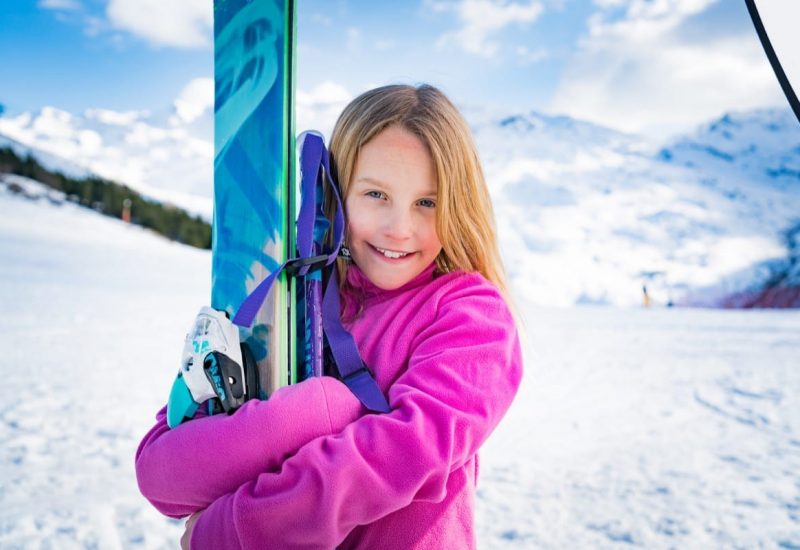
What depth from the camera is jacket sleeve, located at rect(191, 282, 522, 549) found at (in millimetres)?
914

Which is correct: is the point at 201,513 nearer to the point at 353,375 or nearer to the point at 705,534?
the point at 353,375

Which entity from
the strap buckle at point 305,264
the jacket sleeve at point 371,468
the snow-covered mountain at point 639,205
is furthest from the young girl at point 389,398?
the snow-covered mountain at point 639,205

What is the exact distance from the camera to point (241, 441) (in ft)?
3.19

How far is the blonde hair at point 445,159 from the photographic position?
49.9 inches

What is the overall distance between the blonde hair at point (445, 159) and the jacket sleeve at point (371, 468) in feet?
1.09

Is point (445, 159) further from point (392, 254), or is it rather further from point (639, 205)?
point (639, 205)

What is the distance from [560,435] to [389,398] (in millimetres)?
3330

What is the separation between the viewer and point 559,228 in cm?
4406

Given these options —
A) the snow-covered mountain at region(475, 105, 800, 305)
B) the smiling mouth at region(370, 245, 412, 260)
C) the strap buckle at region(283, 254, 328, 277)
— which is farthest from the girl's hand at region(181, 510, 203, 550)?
the snow-covered mountain at region(475, 105, 800, 305)

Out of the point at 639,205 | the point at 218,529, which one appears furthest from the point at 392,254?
the point at 639,205

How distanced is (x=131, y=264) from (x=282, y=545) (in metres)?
14.6

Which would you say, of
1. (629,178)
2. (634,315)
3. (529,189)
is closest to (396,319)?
(634,315)

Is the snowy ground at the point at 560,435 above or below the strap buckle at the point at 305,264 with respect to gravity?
below

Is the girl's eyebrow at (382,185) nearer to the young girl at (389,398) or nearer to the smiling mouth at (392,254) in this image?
the young girl at (389,398)
